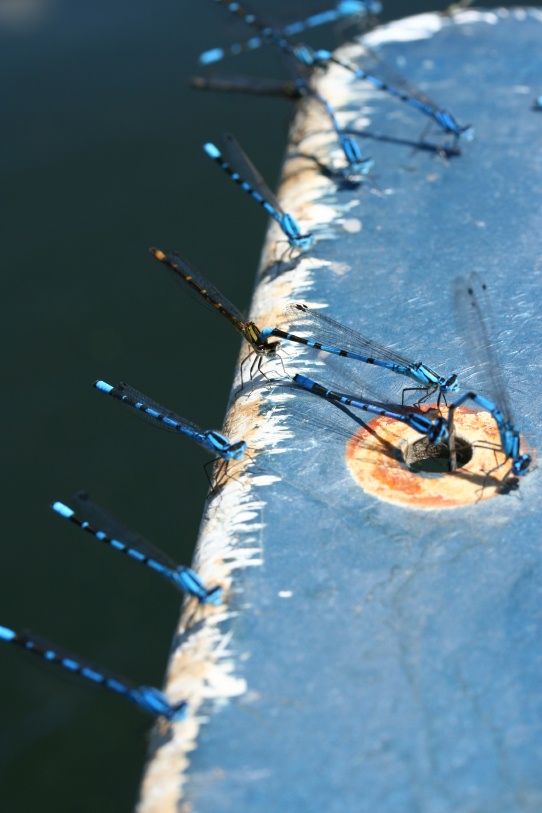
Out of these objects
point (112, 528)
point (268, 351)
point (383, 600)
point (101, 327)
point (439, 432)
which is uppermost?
point (101, 327)

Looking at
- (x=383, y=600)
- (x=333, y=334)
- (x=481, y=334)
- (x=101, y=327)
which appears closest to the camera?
(x=383, y=600)

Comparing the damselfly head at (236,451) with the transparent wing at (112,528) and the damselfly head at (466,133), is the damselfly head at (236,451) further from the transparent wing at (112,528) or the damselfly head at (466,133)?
the damselfly head at (466,133)

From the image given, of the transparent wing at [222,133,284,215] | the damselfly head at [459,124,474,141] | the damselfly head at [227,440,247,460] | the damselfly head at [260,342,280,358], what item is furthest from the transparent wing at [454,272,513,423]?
the transparent wing at [222,133,284,215]

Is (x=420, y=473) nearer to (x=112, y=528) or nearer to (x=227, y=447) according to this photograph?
(x=227, y=447)

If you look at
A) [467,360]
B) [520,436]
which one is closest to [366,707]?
[520,436]

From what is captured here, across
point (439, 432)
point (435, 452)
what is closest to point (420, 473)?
point (439, 432)

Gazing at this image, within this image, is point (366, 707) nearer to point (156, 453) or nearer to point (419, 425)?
point (419, 425)
